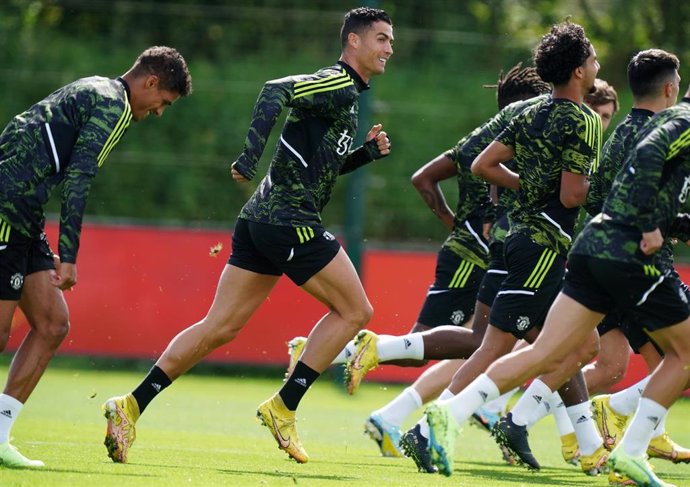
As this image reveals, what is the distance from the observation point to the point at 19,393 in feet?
24.8

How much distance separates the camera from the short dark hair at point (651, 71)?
7250 millimetres

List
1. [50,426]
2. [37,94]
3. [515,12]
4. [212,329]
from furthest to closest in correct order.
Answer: [515,12] → [37,94] → [50,426] → [212,329]

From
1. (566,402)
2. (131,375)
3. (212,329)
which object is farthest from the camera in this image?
(131,375)

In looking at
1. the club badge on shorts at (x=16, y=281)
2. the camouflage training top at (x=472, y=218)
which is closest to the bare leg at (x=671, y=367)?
the camouflage training top at (x=472, y=218)

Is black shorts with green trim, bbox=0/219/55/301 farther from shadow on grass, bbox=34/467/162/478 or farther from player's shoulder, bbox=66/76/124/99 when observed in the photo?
shadow on grass, bbox=34/467/162/478

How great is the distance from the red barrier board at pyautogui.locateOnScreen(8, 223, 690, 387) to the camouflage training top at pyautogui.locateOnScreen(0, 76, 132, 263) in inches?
338

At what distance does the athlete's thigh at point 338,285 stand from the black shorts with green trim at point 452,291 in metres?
1.70

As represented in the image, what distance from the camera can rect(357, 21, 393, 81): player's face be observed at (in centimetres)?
818

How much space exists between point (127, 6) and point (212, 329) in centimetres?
1138

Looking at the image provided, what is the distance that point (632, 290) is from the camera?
21.6 feet

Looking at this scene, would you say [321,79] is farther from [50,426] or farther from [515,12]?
[515,12]

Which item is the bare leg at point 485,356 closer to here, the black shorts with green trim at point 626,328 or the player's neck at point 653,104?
the black shorts with green trim at point 626,328

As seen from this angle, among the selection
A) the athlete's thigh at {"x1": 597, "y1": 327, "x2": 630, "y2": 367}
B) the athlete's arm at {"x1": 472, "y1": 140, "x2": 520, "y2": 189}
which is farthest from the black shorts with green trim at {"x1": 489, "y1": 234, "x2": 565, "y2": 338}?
the athlete's thigh at {"x1": 597, "y1": 327, "x2": 630, "y2": 367}

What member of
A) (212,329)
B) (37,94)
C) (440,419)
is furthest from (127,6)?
(440,419)
